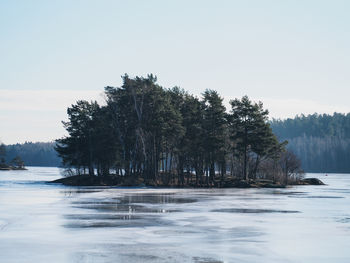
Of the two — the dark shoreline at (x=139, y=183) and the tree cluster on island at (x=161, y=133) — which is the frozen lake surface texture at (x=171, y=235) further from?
the tree cluster on island at (x=161, y=133)

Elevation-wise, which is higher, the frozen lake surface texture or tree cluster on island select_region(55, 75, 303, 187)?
tree cluster on island select_region(55, 75, 303, 187)

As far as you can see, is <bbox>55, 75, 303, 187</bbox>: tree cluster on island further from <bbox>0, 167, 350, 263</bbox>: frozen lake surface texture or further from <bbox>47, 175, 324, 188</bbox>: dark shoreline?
<bbox>0, 167, 350, 263</bbox>: frozen lake surface texture

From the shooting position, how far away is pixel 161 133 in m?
75.8

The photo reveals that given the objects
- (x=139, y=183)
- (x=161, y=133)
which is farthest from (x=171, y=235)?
(x=161, y=133)

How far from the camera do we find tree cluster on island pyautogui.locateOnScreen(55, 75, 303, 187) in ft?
250

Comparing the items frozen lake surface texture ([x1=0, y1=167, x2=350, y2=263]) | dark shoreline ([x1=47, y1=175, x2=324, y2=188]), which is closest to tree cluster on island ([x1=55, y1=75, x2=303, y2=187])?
dark shoreline ([x1=47, y1=175, x2=324, y2=188])

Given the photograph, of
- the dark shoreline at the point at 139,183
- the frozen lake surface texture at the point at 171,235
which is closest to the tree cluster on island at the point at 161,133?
the dark shoreline at the point at 139,183

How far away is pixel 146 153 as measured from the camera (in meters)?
79.4


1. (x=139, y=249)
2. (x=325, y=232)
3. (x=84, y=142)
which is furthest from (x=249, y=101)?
(x=139, y=249)

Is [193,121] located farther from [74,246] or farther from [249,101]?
[74,246]

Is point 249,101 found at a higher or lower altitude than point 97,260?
higher

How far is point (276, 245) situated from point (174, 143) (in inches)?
2386

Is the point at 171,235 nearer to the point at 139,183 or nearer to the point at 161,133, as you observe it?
the point at 139,183

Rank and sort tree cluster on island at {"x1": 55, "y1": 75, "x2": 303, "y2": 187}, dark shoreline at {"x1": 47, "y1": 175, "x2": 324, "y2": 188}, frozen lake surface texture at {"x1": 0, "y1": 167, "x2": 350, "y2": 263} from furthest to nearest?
tree cluster on island at {"x1": 55, "y1": 75, "x2": 303, "y2": 187}, dark shoreline at {"x1": 47, "y1": 175, "x2": 324, "y2": 188}, frozen lake surface texture at {"x1": 0, "y1": 167, "x2": 350, "y2": 263}
